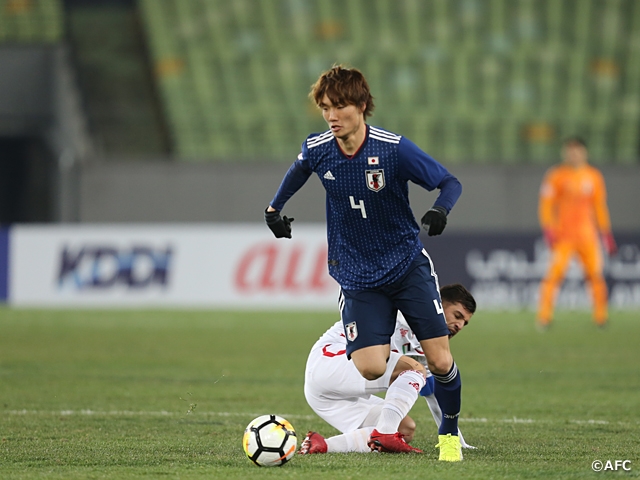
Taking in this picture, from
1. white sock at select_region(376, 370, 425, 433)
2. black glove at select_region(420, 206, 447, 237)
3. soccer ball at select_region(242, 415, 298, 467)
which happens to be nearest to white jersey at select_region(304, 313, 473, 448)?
white sock at select_region(376, 370, 425, 433)

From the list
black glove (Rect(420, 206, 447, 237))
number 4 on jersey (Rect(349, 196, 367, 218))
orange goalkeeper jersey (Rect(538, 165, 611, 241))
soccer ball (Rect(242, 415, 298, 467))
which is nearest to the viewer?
black glove (Rect(420, 206, 447, 237))

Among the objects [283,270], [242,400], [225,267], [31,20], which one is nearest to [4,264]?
[225,267]

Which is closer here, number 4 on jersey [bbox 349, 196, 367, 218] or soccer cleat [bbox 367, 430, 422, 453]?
number 4 on jersey [bbox 349, 196, 367, 218]

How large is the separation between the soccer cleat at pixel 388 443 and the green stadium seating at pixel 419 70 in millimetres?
15220

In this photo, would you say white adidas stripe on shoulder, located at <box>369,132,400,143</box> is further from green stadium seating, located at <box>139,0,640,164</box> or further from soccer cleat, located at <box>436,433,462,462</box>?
green stadium seating, located at <box>139,0,640,164</box>

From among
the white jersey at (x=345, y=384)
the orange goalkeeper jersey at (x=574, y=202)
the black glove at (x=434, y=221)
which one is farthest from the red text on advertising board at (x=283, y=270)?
the black glove at (x=434, y=221)

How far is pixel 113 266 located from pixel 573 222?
7.30 m

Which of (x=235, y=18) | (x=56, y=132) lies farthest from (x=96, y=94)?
(x=235, y=18)

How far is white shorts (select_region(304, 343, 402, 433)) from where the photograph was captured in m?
5.37

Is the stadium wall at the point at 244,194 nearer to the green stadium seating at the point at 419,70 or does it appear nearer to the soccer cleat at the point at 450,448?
the green stadium seating at the point at 419,70

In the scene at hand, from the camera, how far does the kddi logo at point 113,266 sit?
16828 millimetres

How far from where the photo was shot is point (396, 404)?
518cm

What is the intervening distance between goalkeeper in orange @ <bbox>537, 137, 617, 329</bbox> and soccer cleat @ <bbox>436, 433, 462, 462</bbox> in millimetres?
8338

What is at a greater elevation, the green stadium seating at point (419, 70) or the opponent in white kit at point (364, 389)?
the green stadium seating at point (419, 70)
